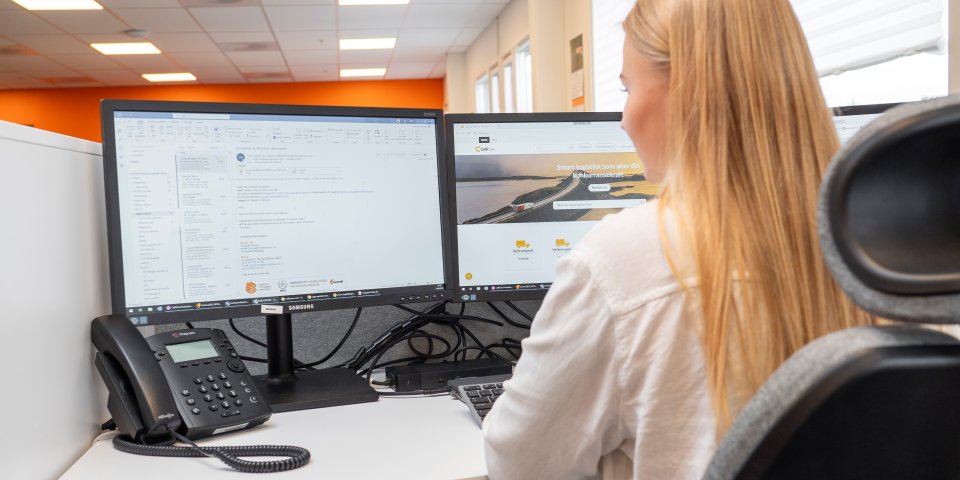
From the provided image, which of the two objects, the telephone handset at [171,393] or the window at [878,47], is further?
the window at [878,47]

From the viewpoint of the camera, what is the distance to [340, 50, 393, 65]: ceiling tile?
761cm

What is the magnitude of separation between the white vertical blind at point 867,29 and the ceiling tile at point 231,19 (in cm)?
451

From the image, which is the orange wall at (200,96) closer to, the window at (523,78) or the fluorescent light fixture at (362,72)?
the fluorescent light fixture at (362,72)

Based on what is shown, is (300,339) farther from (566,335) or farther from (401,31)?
(401,31)

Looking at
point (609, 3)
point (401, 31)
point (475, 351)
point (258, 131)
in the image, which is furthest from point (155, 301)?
point (401, 31)

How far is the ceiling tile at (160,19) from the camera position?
5.62 m

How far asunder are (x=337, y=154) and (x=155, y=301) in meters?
0.32

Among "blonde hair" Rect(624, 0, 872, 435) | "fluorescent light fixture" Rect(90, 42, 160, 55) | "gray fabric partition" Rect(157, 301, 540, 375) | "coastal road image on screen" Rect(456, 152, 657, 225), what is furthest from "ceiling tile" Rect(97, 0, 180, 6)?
"blonde hair" Rect(624, 0, 872, 435)

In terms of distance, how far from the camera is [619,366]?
593mm

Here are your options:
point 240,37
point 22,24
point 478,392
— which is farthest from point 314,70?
point 478,392

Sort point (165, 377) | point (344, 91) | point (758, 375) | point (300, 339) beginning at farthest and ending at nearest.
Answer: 1. point (344, 91)
2. point (300, 339)
3. point (165, 377)
4. point (758, 375)

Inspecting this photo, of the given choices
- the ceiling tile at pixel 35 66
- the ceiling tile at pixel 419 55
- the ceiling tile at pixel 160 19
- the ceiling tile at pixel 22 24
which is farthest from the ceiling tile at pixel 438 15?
the ceiling tile at pixel 35 66

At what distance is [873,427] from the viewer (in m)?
0.35

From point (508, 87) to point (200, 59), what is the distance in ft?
11.0
